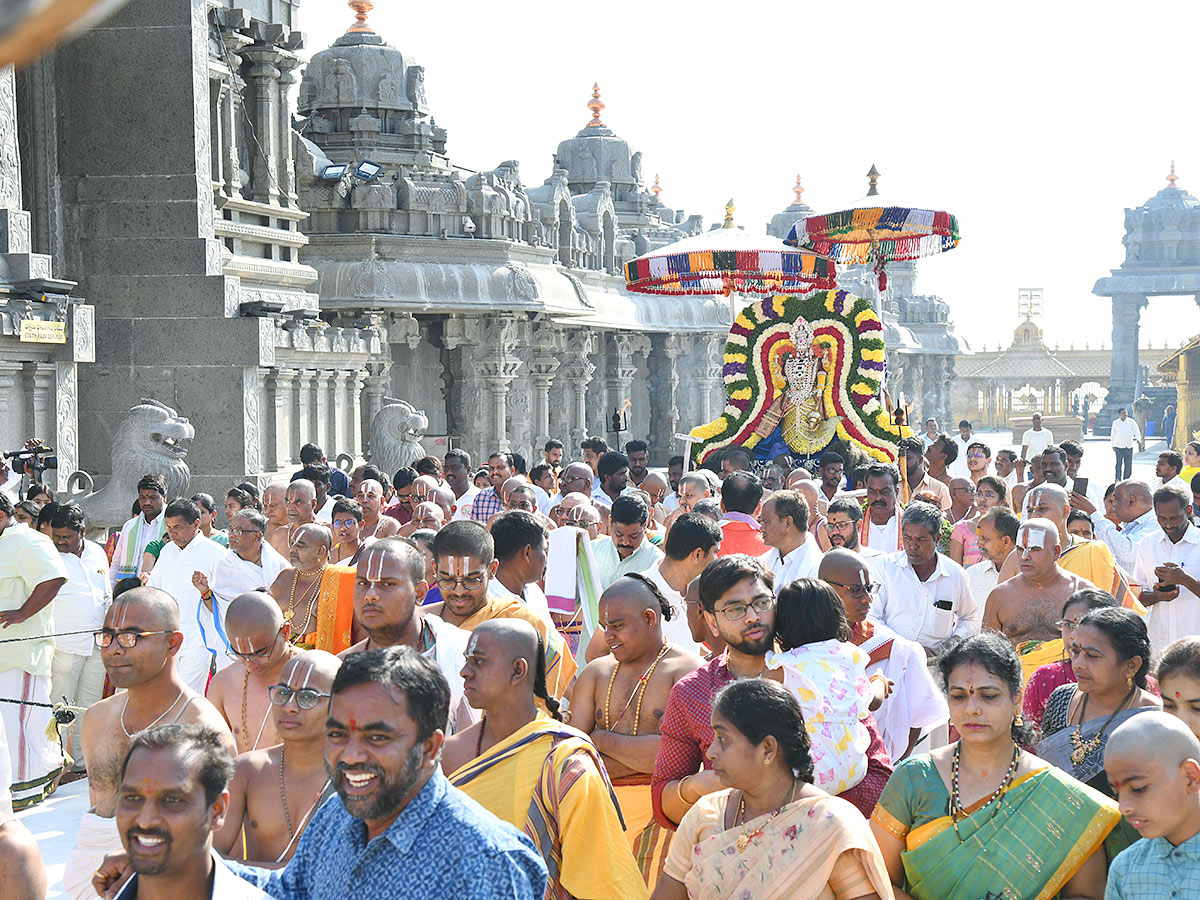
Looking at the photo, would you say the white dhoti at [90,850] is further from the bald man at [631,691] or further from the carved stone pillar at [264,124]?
the carved stone pillar at [264,124]

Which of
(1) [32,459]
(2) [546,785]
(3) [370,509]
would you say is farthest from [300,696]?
(1) [32,459]

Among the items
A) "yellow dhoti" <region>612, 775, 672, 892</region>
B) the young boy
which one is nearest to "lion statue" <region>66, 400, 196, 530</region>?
"yellow dhoti" <region>612, 775, 672, 892</region>

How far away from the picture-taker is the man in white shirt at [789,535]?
682 centimetres

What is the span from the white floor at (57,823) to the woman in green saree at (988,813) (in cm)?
377

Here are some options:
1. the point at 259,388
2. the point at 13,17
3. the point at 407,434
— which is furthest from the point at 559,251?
the point at 13,17

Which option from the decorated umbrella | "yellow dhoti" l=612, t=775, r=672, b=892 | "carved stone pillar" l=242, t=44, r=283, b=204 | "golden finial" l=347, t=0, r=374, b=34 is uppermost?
"golden finial" l=347, t=0, r=374, b=34

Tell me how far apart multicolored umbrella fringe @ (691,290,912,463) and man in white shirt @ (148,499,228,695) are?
955 cm

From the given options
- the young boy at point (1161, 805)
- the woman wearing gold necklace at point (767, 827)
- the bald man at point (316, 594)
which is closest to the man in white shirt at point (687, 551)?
the bald man at point (316, 594)

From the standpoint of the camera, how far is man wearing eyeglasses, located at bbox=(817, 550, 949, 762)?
5.02 metres

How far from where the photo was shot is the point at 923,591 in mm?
6543

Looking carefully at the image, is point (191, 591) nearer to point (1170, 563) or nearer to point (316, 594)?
point (316, 594)

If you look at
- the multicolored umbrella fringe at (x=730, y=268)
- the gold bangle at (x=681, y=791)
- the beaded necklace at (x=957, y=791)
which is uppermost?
the multicolored umbrella fringe at (x=730, y=268)

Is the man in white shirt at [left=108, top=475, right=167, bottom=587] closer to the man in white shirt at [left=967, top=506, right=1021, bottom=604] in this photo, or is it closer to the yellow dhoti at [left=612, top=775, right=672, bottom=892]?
the man in white shirt at [left=967, top=506, right=1021, bottom=604]

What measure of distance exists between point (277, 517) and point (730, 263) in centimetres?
927
